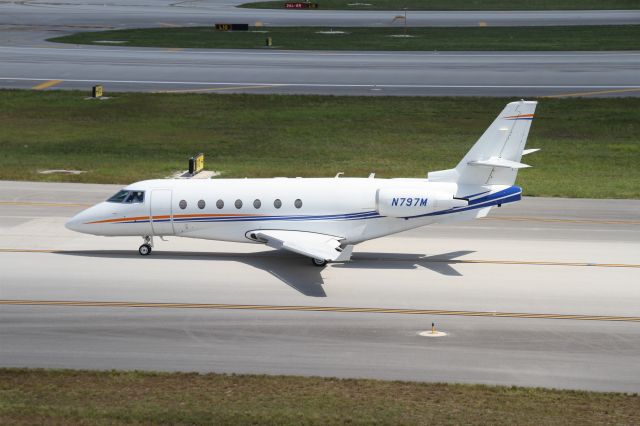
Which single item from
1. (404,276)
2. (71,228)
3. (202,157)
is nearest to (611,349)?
(404,276)

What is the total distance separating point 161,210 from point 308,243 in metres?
5.59

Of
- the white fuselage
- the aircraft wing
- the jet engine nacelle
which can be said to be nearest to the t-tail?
the white fuselage

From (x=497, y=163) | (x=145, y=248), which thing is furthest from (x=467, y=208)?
(x=145, y=248)

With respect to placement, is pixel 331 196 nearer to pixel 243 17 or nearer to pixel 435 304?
pixel 435 304

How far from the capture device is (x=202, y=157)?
183 feet

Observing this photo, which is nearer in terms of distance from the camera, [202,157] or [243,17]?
[202,157]

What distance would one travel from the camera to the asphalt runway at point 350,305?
28.2 metres

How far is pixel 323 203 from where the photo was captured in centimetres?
3775

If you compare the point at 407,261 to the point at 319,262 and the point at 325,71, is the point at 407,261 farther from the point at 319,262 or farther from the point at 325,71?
the point at 325,71

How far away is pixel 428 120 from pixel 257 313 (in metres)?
40.0

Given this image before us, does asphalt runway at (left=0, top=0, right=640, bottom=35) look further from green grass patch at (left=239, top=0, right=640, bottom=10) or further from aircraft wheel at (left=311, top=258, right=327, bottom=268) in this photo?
aircraft wheel at (left=311, top=258, right=327, bottom=268)

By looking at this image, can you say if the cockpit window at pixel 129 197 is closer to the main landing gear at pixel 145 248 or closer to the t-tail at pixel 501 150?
the main landing gear at pixel 145 248

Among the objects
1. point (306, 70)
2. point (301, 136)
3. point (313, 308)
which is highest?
point (306, 70)

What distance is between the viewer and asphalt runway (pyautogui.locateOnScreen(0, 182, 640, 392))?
28.2 m
